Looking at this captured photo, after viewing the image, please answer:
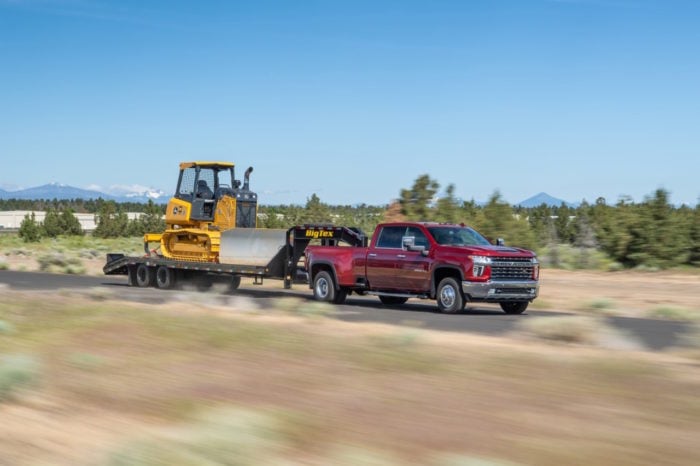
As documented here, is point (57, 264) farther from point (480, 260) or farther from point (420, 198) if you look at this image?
point (480, 260)

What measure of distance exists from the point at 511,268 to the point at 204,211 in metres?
11.3

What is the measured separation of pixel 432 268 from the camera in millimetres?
21797

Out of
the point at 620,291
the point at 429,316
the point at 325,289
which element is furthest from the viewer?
the point at 620,291

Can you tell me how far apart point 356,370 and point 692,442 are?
4323mm

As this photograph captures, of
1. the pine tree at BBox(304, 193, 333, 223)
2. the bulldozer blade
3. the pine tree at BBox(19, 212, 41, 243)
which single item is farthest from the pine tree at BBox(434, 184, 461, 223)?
the pine tree at BBox(19, 212, 41, 243)

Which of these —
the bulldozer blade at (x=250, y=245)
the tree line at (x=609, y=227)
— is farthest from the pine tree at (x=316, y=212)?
the bulldozer blade at (x=250, y=245)

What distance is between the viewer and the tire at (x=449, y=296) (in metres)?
21.3

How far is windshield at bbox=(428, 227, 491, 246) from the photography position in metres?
22.2

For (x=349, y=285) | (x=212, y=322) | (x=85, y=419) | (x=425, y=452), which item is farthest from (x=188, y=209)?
(x=425, y=452)

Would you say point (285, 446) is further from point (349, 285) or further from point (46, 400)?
point (349, 285)

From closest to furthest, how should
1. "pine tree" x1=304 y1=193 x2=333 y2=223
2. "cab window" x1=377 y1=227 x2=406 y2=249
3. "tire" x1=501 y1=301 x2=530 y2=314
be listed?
1. "tire" x1=501 y1=301 x2=530 y2=314
2. "cab window" x1=377 y1=227 x2=406 y2=249
3. "pine tree" x1=304 y1=193 x2=333 y2=223

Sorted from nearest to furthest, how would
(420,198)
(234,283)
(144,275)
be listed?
1. (234,283)
2. (144,275)
3. (420,198)

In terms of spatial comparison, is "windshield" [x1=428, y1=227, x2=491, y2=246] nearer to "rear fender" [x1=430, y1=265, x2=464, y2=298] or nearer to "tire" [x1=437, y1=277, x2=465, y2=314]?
"rear fender" [x1=430, y1=265, x2=464, y2=298]

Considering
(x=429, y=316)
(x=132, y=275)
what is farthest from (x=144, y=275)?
(x=429, y=316)
